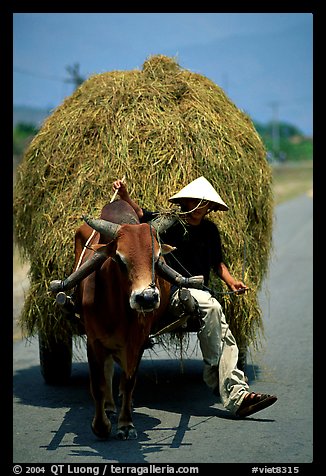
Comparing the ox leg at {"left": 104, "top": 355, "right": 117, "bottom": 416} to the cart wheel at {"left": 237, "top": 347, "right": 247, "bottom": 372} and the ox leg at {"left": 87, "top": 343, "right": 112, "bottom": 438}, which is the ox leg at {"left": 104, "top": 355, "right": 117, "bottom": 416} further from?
the cart wheel at {"left": 237, "top": 347, "right": 247, "bottom": 372}

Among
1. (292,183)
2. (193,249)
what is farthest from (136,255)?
(292,183)

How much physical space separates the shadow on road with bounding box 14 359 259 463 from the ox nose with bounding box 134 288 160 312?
40.5 inches

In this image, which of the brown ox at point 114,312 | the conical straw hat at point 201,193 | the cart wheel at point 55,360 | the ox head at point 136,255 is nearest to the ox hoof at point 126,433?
the brown ox at point 114,312

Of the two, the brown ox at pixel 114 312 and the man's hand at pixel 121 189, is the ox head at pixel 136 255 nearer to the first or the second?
the brown ox at pixel 114 312

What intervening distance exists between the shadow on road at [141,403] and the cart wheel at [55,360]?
0.09 meters

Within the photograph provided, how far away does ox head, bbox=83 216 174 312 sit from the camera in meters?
5.55

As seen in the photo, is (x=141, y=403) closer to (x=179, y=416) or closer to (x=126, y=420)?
(x=179, y=416)

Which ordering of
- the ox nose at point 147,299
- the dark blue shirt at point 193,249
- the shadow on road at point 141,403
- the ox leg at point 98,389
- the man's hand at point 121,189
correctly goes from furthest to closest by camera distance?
the dark blue shirt at point 193,249 → the man's hand at point 121,189 → the ox leg at point 98,389 → the shadow on road at point 141,403 → the ox nose at point 147,299

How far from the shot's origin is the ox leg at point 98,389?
627cm

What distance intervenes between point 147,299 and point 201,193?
1574mm

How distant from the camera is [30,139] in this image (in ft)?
28.1
